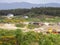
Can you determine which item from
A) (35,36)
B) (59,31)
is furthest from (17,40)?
(59,31)

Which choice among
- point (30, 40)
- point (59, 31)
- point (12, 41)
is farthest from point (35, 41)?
point (59, 31)

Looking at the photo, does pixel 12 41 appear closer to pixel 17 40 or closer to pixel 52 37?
pixel 17 40

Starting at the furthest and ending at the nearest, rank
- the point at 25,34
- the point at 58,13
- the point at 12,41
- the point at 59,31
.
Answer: the point at 58,13
the point at 59,31
the point at 25,34
the point at 12,41

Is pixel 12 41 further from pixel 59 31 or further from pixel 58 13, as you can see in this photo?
pixel 58 13

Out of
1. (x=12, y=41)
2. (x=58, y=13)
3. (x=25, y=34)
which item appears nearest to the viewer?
(x=12, y=41)

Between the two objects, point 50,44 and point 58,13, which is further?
point 58,13

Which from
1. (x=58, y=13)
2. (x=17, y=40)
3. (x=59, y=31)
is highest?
(x=17, y=40)

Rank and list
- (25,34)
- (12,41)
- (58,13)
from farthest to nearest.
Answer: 1. (58,13)
2. (25,34)
3. (12,41)

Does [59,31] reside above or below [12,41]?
below

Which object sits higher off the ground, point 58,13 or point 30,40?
point 30,40
